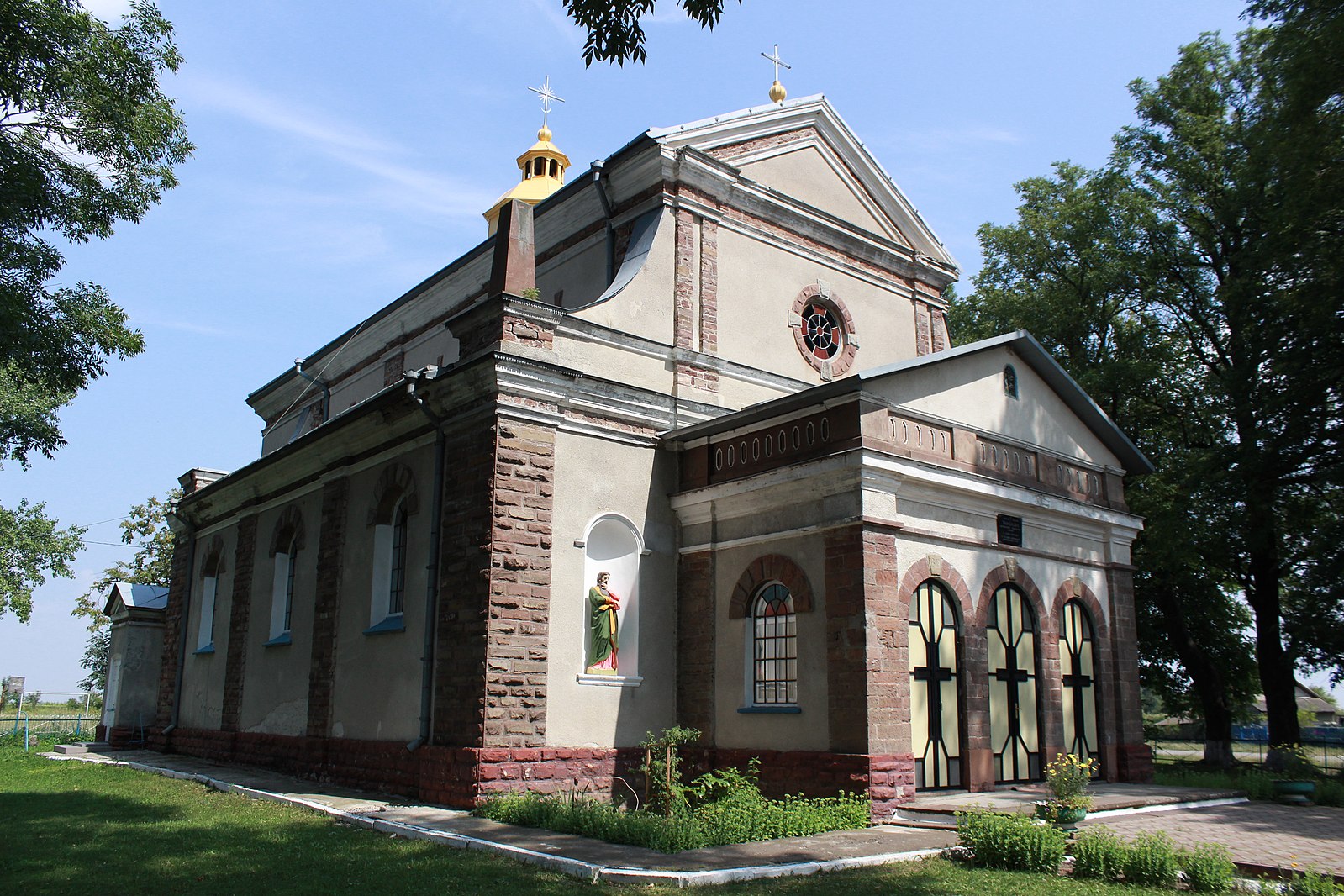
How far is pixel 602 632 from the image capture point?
556 inches

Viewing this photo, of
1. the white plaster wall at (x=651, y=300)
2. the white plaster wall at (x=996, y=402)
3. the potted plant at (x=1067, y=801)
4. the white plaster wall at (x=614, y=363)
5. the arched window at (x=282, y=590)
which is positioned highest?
the white plaster wall at (x=651, y=300)

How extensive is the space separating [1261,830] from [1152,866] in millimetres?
3749

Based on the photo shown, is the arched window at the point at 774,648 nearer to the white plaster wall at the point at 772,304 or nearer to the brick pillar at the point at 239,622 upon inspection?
the white plaster wall at the point at 772,304

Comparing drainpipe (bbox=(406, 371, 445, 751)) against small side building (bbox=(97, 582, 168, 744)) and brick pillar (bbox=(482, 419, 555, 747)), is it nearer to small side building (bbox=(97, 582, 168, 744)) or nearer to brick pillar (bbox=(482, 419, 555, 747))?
brick pillar (bbox=(482, 419, 555, 747))

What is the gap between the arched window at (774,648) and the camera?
13.5m

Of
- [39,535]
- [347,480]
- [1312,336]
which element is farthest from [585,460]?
[39,535]

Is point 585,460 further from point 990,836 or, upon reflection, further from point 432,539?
point 990,836

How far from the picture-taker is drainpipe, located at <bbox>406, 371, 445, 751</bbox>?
546 inches

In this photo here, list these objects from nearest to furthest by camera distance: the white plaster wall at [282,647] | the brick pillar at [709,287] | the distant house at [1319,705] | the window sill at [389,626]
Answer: the window sill at [389,626] < the brick pillar at [709,287] < the white plaster wall at [282,647] < the distant house at [1319,705]

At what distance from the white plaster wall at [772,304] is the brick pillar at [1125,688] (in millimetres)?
5825

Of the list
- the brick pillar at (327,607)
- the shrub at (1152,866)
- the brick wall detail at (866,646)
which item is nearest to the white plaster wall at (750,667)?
the brick wall detail at (866,646)

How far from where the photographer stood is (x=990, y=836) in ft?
31.3

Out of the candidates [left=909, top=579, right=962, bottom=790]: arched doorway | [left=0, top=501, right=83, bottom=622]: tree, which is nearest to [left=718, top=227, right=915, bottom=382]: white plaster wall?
[left=909, top=579, right=962, bottom=790]: arched doorway

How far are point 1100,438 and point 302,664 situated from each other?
14346 mm
